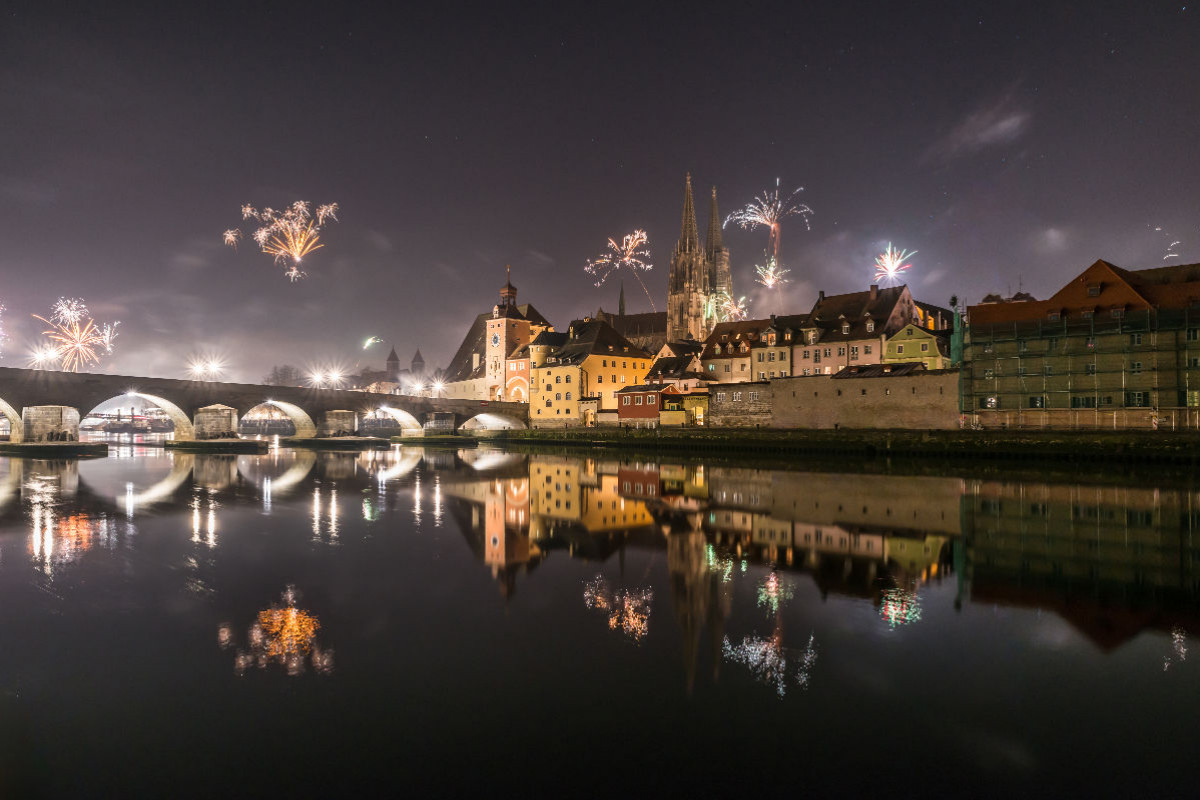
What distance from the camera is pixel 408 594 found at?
33.1 ft

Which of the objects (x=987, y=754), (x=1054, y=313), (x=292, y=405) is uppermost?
(x=1054, y=313)

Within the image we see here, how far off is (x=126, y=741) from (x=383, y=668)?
2232 mm

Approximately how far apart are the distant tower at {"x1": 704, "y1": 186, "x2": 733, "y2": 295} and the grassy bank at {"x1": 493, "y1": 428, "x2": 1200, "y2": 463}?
69.9 meters

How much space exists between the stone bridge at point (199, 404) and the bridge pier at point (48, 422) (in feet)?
0.17

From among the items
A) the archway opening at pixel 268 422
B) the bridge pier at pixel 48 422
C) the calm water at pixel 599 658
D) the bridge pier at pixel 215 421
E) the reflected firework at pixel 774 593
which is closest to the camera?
the calm water at pixel 599 658

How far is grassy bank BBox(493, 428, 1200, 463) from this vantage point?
33.8m

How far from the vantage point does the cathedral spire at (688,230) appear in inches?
4242

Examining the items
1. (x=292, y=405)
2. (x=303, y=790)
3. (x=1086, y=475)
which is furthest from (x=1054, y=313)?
(x=292, y=405)

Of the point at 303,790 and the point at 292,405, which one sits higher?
the point at 292,405

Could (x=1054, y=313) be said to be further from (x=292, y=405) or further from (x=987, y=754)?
(x=292, y=405)

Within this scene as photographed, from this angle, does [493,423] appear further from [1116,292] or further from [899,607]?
[899,607]

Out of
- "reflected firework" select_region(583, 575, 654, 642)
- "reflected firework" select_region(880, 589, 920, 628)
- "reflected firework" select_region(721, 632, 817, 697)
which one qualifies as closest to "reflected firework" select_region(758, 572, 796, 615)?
"reflected firework" select_region(721, 632, 817, 697)

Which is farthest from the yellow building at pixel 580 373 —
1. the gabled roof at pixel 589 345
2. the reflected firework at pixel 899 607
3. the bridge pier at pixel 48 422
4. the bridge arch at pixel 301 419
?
the reflected firework at pixel 899 607

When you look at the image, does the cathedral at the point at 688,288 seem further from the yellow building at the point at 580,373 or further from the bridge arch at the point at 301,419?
the bridge arch at the point at 301,419
